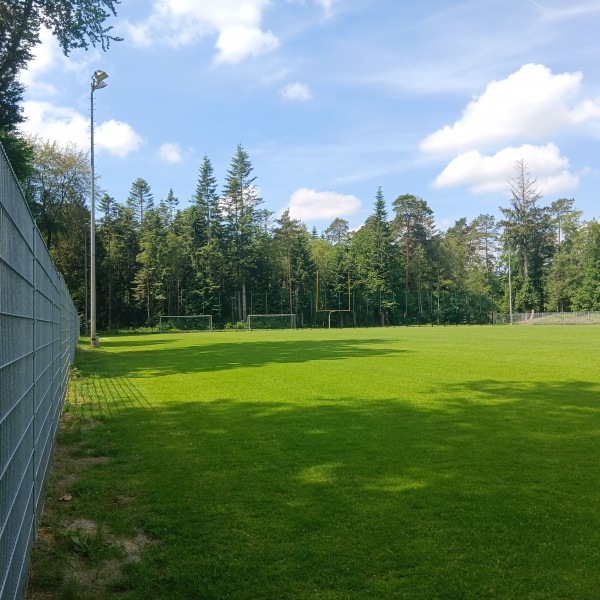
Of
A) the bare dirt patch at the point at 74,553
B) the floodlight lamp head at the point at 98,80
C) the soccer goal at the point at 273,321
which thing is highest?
the floodlight lamp head at the point at 98,80

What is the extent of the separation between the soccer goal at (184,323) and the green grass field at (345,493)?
45096 millimetres

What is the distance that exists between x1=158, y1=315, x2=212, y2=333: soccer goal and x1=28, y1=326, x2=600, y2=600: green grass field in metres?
45.1

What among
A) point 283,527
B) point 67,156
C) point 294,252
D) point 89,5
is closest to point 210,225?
point 294,252

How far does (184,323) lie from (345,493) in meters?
52.5

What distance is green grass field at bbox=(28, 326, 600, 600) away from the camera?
318cm

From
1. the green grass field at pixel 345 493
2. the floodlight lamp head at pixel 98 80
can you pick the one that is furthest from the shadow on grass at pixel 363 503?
the floodlight lamp head at pixel 98 80

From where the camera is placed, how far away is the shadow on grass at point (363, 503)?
3.15 m

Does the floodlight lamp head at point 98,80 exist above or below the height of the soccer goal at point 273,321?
above

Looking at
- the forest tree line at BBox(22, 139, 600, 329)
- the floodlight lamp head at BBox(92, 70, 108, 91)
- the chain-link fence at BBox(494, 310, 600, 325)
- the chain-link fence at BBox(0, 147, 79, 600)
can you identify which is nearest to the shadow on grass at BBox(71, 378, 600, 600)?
the chain-link fence at BBox(0, 147, 79, 600)

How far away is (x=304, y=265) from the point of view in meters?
66.8

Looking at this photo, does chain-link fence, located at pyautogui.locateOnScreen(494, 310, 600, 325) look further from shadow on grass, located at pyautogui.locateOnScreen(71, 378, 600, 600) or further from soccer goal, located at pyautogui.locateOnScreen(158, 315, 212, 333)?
shadow on grass, located at pyautogui.locateOnScreen(71, 378, 600, 600)

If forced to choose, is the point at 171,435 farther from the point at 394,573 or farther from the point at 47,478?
the point at 394,573

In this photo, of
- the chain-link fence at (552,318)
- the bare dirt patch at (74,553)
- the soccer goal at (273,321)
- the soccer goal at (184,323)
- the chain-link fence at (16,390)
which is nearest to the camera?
the chain-link fence at (16,390)

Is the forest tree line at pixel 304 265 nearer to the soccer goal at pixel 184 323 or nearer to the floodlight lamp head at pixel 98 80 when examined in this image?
the soccer goal at pixel 184 323
